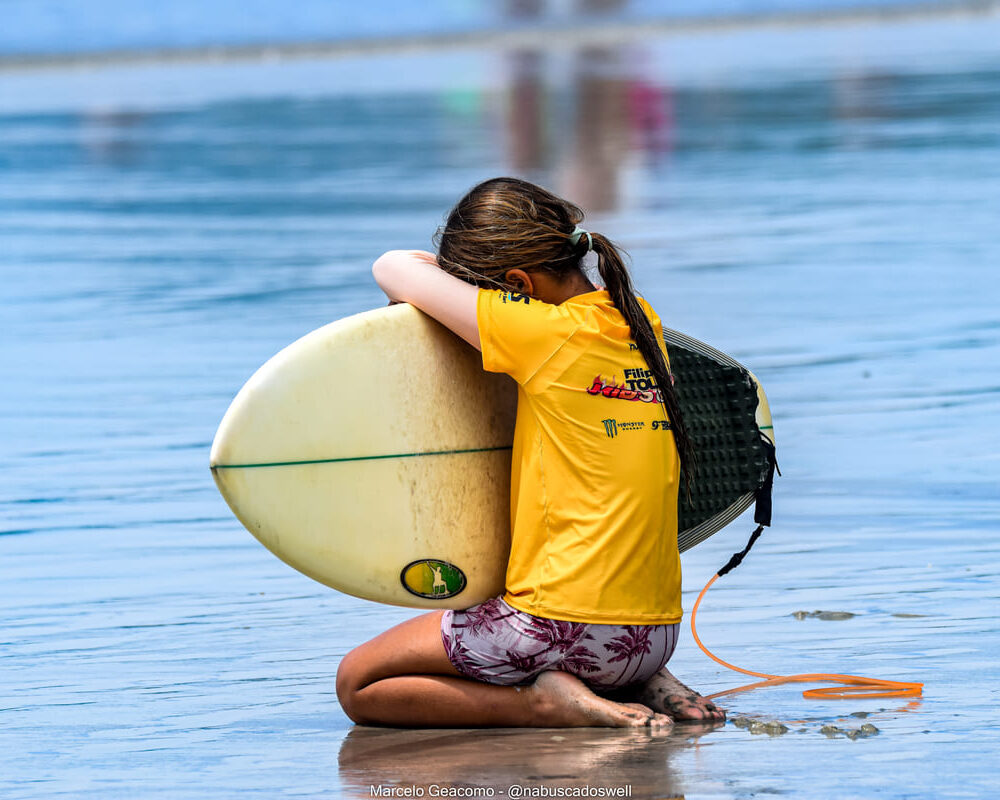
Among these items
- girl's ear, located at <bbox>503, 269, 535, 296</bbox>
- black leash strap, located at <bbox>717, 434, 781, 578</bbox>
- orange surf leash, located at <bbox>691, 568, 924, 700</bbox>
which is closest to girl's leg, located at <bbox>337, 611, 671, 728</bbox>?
orange surf leash, located at <bbox>691, 568, 924, 700</bbox>

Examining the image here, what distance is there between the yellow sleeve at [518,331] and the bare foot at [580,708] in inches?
24.9

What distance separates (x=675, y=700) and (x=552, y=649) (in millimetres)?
280

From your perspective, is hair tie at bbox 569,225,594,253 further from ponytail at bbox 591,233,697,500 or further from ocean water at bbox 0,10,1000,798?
ocean water at bbox 0,10,1000,798

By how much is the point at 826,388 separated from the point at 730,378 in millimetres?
2737

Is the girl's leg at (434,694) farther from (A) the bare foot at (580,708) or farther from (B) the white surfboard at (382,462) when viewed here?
(B) the white surfboard at (382,462)

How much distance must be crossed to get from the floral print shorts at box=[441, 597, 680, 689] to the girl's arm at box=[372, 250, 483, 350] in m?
0.60

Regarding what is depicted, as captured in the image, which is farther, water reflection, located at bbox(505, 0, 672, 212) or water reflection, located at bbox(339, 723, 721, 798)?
water reflection, located at bbox(505, 0, 672, 212)

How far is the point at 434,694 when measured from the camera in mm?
4031

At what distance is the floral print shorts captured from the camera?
156 inches


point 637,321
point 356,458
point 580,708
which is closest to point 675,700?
point 580,708

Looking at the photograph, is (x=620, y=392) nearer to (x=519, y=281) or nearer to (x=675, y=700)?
(x=519, y=281)

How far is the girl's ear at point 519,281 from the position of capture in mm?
4078

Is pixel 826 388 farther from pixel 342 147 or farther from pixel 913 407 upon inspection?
pixel 342 147

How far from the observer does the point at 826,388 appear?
283 inches
